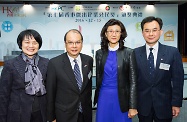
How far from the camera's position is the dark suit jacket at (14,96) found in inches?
75.9

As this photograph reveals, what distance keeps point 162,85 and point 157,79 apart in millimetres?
75

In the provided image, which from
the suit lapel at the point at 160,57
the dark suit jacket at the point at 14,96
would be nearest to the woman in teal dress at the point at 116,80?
the suit lapel at the point at 160,57

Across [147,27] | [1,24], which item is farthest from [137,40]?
[147,27]

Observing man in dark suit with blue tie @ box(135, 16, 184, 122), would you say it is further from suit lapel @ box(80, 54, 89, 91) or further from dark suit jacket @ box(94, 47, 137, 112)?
suit lapel @ box(80, 54, 89, 91)

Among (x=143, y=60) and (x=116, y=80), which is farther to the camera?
(x=143, y=60)

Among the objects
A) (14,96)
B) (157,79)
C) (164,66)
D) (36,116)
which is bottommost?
(36,116)

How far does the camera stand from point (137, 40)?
8.11m

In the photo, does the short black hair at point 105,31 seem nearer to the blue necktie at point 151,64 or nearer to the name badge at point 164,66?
the blue necktie at point 151,64

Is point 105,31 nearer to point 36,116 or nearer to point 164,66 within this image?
point 164,66

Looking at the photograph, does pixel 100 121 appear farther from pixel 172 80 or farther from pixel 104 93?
pixel 172 80

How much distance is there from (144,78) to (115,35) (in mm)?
469

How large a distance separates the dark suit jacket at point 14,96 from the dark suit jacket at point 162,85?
976 mm

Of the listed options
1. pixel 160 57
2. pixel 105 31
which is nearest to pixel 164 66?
pixel 160 57

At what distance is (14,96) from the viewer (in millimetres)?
1948
